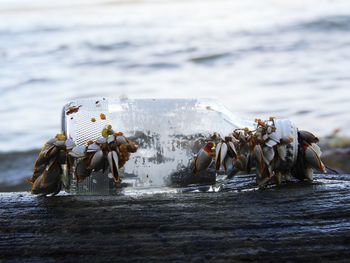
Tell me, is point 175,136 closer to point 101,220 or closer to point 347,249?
point 101,220

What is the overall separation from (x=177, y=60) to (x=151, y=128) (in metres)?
7.87

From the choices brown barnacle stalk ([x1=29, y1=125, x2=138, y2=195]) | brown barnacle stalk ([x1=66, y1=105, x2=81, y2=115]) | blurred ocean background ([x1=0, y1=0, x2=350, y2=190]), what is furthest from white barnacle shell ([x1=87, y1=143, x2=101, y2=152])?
blurred ocean background ([x1=0, y1=0, x2=350, y2=190])

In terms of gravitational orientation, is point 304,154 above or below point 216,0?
below

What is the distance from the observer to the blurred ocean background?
598 centimetres

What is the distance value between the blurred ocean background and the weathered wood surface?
219 cm

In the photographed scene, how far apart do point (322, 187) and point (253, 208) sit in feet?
0.58

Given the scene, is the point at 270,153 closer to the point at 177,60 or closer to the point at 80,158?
the point at 80,158

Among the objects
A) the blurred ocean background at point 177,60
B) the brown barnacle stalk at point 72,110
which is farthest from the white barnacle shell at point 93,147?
the blurred ocean background at point 177,60

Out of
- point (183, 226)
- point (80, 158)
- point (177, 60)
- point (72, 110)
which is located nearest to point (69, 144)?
point (80, 158)

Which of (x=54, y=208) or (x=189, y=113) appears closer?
(x=54, y=208)

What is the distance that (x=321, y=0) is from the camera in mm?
13625

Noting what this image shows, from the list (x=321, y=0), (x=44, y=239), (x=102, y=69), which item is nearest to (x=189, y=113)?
(x=44, y=239)

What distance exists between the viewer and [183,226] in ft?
3.57

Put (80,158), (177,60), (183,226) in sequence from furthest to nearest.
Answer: (177,60) → (80,158) → (183,226)
